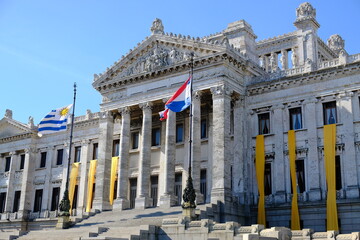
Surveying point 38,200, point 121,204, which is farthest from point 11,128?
point 121,204

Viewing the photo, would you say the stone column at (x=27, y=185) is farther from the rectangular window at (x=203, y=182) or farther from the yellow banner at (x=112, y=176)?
the rectangular window at (x=203, y=182)

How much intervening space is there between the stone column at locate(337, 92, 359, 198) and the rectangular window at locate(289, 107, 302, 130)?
11.0 ft

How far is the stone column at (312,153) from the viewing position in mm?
37287

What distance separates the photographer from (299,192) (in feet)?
126

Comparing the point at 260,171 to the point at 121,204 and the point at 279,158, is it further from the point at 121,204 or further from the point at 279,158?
the point at 121,204

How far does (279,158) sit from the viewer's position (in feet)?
130

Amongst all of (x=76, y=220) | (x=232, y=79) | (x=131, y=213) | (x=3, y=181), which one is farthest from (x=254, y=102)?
(x=3, y=181)

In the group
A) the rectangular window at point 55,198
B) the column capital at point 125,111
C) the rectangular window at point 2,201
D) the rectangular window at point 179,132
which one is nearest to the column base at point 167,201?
the rectangular window at point 179,132

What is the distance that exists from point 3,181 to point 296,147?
1392 inches

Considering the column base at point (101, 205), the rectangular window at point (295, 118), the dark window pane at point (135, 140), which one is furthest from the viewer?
the dark window pane at point (135, 140)

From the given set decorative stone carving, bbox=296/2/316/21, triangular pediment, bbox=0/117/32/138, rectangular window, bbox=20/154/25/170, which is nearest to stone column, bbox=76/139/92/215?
triangular pediment, bbox=0/117/32/138

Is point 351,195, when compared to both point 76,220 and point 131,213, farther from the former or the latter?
point 76,220

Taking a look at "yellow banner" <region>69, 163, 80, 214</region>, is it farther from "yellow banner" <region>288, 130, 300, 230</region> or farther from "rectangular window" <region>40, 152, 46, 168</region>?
"yellow banner" <region>288, 130, 300, 230</region>

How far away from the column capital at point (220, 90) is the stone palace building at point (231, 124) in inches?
3.0
